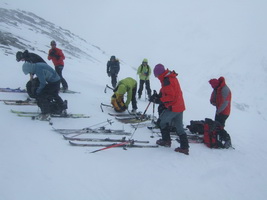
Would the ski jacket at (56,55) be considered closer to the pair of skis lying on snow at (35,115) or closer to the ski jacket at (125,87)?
the ski jacket at (125,87)

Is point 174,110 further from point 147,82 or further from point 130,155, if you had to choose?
point 147,82

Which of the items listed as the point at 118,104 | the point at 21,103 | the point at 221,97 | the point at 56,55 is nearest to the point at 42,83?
the point at 21,103

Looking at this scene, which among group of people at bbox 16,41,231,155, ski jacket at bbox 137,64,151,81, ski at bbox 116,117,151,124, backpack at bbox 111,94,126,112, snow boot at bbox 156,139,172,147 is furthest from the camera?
ski jacket at bbox 137,64,151,81

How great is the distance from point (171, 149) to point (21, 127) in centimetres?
385

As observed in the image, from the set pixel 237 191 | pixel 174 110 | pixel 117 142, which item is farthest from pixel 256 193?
pixel 117 142

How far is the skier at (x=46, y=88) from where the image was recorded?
6.20 m

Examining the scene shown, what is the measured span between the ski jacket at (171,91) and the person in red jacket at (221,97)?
5.72ft

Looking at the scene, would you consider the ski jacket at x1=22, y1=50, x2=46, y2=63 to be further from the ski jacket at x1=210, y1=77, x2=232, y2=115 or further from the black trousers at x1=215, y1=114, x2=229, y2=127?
the black trousers at x1=215, y1=114, x2=229, y2=127

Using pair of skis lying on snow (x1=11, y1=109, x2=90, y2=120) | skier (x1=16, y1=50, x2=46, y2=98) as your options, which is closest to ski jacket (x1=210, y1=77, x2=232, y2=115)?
pair of skis lying on snow (x1=11, y1=109, x2=90, y2=120)

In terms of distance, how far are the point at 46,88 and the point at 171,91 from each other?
12.8 feet

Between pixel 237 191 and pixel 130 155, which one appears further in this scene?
pixel 130 155

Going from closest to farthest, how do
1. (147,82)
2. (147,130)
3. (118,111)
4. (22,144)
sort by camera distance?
(22,144) → (147,130) → (118,111) → (147,82)

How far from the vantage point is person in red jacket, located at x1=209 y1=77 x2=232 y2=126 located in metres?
6.30

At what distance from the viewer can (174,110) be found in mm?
5309
